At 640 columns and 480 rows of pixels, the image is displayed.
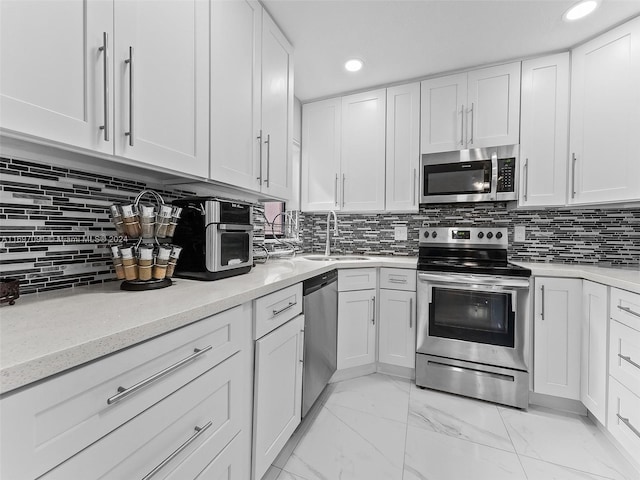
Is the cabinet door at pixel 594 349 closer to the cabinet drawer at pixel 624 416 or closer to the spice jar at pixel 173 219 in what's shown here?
the cabinet drawer at pixel 624 416

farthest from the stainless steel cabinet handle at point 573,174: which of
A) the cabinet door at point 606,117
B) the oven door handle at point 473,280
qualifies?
the oven door handle at point 473,280

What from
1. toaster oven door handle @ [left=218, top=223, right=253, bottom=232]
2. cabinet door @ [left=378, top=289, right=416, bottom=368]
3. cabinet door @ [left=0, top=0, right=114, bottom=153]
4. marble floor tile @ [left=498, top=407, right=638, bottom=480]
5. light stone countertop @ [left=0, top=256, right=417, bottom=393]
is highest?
cabinet door @ [left=0, top=0, right=114, bottom=153]

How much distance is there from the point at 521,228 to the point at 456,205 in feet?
1.80

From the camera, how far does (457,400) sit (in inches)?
78.2

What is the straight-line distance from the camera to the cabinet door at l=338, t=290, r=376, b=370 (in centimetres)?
218

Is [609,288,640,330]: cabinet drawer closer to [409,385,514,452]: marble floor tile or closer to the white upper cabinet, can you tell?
[409,385,514,452]: marble floor tile

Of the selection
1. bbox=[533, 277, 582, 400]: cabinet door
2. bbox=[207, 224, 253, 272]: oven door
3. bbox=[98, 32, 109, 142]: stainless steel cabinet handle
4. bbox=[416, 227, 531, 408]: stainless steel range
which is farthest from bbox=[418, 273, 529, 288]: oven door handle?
bbox=[98, 32, 109, 142]: stainless steel cabinet handle

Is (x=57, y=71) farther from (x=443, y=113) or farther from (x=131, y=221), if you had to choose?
(x=443, y=113)

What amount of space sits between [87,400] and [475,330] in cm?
216

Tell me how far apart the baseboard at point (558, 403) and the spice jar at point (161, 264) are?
2406 millimetres

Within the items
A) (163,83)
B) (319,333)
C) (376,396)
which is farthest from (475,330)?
(163,83)

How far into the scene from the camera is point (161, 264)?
1.10 m

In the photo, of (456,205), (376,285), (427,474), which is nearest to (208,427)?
(427,474)

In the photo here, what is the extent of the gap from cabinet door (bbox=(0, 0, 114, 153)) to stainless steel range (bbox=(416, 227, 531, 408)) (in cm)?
204
